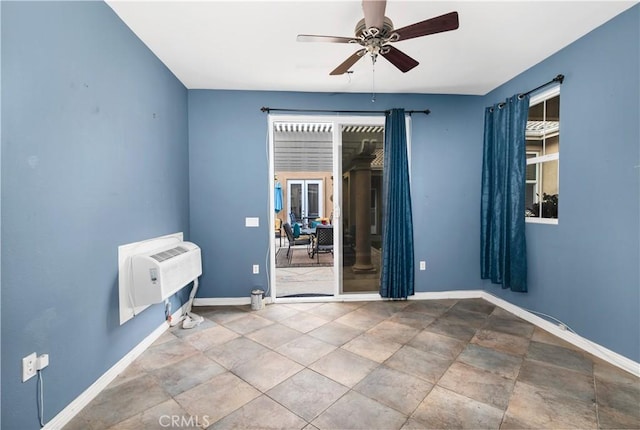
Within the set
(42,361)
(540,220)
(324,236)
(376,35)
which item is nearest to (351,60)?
(376,35)

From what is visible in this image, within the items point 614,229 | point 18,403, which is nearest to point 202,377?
point 18,403

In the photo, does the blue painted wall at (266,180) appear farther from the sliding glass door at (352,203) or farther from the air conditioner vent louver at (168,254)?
the air conditioner vent louver at (168,254)

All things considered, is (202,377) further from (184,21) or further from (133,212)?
(184,21)

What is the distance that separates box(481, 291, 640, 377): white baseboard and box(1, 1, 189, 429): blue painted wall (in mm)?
3735

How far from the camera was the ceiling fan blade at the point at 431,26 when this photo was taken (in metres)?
1.60

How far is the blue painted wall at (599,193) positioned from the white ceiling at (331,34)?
0.74 ft

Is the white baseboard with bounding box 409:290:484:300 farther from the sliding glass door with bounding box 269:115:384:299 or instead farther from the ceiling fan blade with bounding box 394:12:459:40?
the ceiling fan blade with bounding box 394:12:459:40

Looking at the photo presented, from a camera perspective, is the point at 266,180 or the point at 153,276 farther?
the point at 266,180

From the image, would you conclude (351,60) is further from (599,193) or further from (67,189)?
(599,193)

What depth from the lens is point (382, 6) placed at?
1588 mm

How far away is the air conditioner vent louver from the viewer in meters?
2.17

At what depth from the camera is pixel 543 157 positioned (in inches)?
109

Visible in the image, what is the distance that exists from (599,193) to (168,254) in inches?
143

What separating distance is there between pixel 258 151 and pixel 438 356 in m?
2.87
